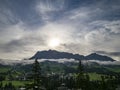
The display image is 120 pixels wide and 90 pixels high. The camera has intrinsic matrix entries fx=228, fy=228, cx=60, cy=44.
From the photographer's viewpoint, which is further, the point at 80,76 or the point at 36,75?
the point at 80,76

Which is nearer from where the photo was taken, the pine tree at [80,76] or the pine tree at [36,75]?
the pine tree at [36,75]

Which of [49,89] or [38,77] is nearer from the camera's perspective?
[38,77]

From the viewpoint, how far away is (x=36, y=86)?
4522 centimetres

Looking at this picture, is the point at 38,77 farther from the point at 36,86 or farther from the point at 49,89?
the point at 49,89

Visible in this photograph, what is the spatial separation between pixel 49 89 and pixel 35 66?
15735 cm

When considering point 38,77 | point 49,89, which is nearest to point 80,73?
point 38,77

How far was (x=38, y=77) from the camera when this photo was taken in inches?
1796

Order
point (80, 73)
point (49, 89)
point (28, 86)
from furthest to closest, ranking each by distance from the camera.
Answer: point (49, 89) → point (80, 73) → point (28, 86)

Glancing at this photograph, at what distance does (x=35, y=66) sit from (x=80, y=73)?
100 feet

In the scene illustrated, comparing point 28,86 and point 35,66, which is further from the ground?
point 35,66

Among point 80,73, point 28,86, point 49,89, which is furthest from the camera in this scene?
point 49,89

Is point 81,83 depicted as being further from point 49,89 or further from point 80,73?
point 49,89

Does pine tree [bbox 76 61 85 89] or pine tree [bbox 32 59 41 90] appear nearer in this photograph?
pine tree [bbox 32 59 41 90]

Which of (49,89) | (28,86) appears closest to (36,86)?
(28,86)
